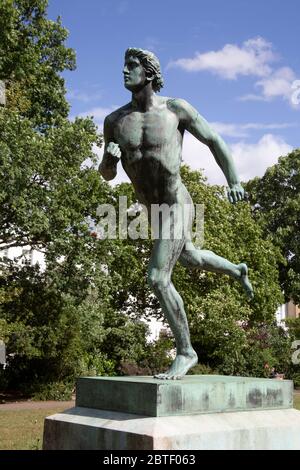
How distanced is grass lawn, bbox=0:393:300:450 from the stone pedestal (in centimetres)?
290

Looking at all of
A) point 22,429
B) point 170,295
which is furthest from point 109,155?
point 22,429

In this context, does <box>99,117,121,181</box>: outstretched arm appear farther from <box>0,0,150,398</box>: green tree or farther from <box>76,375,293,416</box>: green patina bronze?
<box>0,0,150,398</box>: green tree

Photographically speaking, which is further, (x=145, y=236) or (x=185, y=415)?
(x=145, y=236)

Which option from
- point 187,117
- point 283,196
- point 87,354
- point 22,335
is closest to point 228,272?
point 187,117

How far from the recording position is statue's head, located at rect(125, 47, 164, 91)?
6258 millimetres

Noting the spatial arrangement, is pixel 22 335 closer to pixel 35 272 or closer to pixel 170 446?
pixel 35 272

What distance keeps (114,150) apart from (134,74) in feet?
2.67

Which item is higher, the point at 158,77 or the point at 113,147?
the point at 158,77

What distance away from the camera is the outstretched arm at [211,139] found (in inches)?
249

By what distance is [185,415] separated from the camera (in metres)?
5.33

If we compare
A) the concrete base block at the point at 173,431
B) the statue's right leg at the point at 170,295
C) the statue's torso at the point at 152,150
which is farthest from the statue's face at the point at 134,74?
the concrete base block at the point at 173,431

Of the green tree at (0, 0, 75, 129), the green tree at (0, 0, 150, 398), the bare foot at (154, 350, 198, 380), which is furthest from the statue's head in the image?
the green tree at (0, 0, 75, 129)

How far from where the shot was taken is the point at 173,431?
4973mm

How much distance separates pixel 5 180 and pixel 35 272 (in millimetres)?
5199
